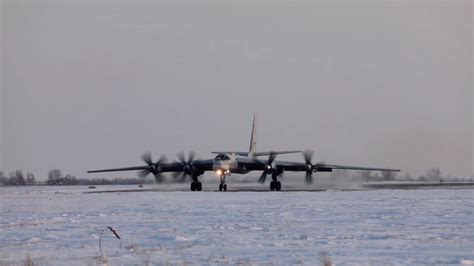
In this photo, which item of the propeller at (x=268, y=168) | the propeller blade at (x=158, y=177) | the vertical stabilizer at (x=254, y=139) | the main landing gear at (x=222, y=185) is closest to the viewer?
the main landing gear at (x=222, y=185)

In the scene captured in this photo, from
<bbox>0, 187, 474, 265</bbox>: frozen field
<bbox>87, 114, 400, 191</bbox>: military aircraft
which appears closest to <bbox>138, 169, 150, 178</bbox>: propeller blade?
<bbox>87, 114, 400, 191</bbox>: military aircraft

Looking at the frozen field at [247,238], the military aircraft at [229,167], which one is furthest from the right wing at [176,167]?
the frozen field at [247,238]

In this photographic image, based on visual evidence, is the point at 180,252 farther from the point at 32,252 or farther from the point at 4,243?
the point at 4,243

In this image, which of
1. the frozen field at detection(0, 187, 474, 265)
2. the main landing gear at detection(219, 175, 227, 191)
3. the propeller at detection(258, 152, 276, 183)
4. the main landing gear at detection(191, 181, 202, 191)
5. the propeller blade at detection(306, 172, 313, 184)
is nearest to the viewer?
the frozen field at detection(0, 187, 474, 265)

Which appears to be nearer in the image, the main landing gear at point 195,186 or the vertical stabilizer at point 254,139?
the main landing gear at point 195,186

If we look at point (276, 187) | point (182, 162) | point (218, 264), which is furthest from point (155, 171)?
point (218, 264)

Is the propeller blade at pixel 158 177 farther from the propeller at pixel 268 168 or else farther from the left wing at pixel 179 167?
the propeller at pixel 268 168

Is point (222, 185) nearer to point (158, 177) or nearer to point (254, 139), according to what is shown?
point (158, 177)

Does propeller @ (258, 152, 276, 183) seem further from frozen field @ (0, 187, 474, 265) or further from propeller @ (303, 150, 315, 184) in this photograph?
frozen field @ (0, 187, 474, 265)

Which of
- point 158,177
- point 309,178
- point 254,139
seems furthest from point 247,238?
point 254,139

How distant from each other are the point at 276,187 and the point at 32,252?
145 feet

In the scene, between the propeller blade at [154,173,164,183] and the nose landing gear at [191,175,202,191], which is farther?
the propeller blade at [154,173,164,183]

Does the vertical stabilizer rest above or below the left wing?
above

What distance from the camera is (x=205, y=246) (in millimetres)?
13352
